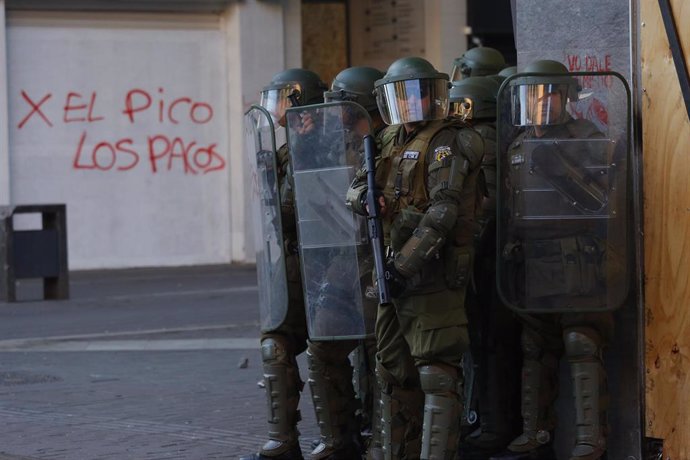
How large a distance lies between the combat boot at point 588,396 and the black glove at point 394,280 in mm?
913

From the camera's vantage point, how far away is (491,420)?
6.42 m

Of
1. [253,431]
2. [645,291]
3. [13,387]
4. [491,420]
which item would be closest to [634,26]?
[645,291]

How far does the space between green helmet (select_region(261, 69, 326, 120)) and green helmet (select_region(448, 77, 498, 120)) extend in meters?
0.66

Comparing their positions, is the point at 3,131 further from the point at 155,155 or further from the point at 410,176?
the point at 410,176

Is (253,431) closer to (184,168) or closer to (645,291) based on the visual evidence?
(645,291)

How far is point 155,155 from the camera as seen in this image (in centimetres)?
1659

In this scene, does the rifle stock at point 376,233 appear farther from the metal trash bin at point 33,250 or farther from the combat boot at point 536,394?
the metal trash bin at point 33,250

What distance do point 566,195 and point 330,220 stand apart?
1033 millimetres

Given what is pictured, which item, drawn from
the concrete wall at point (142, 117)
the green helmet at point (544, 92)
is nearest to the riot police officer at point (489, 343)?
the green helmet at point (544, 92)

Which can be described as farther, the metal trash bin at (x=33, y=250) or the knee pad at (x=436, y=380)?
the metal trash bin at (x=33, y=250)

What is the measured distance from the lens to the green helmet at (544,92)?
5715 mm

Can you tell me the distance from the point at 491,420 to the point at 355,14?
12308 mm

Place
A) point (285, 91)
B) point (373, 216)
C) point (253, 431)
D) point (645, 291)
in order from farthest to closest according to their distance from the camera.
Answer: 1. point (253, 431)
2. point (285, 91)
3. point (645, 291)
4. point (373, 216)

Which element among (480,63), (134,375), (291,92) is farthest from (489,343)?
(134,375)
